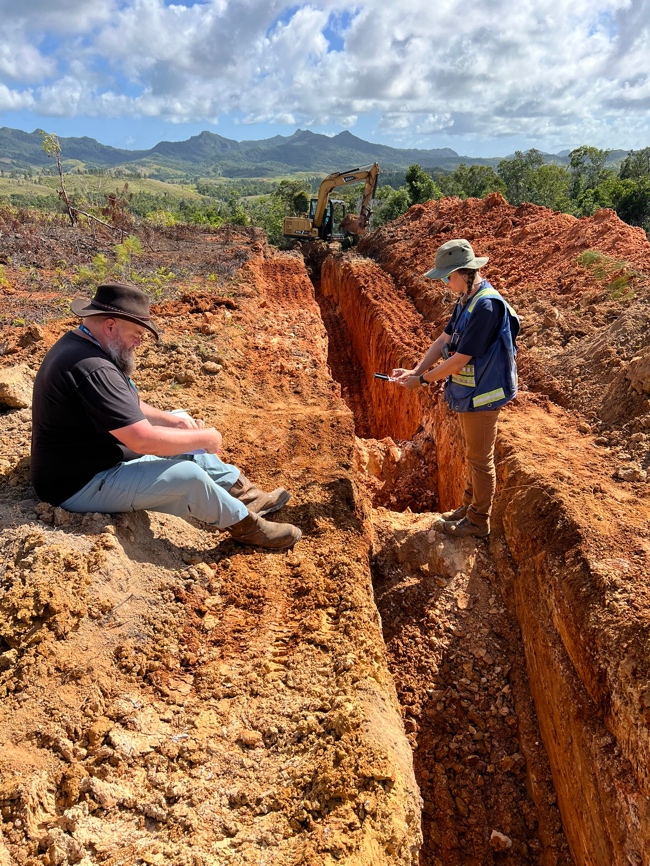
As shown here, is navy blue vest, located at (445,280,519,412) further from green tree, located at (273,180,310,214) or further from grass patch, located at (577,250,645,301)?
green tree, located at (273,180,310,214)

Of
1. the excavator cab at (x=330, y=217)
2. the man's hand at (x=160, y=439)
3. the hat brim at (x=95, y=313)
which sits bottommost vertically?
the man's hand at (x=160, y=439)

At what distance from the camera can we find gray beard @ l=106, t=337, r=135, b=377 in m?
2.99

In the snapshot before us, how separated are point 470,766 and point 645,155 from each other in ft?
185

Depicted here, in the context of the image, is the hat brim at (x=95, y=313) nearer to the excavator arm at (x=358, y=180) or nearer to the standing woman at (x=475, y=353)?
the standing woman at (x=475, y=353)

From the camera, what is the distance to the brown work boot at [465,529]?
15.0 ft

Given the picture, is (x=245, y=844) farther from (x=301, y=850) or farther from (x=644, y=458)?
(x=644, y=458)

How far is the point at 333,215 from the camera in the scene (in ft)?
73.6

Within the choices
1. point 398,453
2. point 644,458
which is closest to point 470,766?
point 644,458

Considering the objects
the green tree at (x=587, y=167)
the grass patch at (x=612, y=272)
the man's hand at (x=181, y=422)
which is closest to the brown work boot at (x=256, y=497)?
the man's hand at (x=181, y=422)

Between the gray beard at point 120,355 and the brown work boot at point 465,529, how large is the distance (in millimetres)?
3185

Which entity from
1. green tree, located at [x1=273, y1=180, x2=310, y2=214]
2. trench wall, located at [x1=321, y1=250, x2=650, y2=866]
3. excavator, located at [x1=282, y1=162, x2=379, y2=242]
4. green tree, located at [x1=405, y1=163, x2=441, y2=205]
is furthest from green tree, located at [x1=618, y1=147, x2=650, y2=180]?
trench wall, located at [x1=321, y1=250, x2=650, y2=866]

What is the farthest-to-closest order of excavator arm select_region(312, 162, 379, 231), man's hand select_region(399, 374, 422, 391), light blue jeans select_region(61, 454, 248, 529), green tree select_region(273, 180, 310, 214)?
green tree select_region(273, 180, 310, 214), excavator arm select_region(312, 162, 379, 231), man's hand select_region(399, 374, 422, 391), light blue jeans select_region(61, 454, 248, 529)

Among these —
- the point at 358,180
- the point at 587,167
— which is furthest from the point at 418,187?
the point at 587,167

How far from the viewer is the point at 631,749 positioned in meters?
2.72
